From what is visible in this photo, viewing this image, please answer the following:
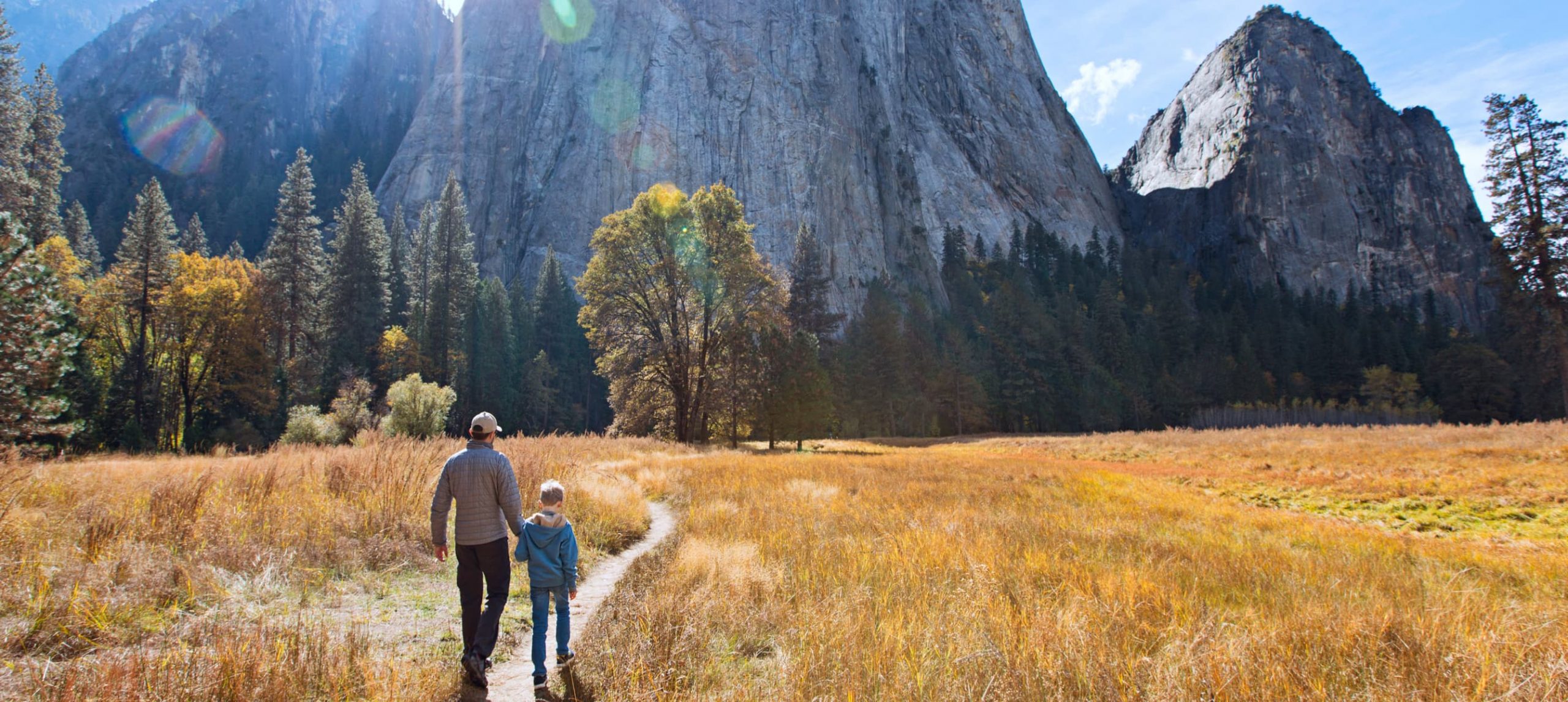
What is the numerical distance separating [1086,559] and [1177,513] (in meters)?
5.45

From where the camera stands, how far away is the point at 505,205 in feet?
289

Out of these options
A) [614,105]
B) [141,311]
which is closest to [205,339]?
[141,311]

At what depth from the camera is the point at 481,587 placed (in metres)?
4.57

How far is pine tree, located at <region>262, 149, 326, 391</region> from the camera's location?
1775 inches

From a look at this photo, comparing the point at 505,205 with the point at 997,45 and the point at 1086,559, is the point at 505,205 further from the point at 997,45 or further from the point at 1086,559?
the point at 997,45

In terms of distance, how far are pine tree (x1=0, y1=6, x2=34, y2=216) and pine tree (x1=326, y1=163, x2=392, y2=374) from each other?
20.7 metres

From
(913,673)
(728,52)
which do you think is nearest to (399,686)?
(913,673)

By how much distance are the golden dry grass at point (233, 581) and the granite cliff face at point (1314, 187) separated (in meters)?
149

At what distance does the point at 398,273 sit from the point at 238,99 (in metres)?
96.9

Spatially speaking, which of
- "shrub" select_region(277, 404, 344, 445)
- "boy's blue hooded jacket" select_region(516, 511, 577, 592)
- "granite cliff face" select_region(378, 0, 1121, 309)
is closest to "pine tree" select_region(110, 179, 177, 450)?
"shrub" select_region(277, 404, 344, 445)

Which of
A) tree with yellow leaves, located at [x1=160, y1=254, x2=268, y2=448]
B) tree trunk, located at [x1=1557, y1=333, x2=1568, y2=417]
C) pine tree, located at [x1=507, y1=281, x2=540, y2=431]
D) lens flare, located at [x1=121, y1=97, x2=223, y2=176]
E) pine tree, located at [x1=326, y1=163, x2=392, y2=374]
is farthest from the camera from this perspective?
lens flare, located at [x1=121, y1=97, x2=223, y2=176]

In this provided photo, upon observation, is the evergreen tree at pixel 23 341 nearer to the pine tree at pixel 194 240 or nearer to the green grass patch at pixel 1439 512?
the green grass patch at pixel 1439 512

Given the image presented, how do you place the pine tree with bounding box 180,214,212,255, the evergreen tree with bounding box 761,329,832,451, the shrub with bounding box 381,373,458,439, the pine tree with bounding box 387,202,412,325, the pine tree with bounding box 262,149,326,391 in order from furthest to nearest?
1. the pine tree with bounding box 387,202,412,325
2. the pine tree with bounding box 180,214,212,255
3. the pine tree with bounding box 262,149,326,391
4. the evergreen tree with bounding box 761,329,832,451
5. the shrub with bounding box 381,373,458,439

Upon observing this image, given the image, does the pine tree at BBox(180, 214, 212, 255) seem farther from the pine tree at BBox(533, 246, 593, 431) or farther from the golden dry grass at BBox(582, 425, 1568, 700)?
the golden dry grass at BBox(582, 425, 1568, 700)
